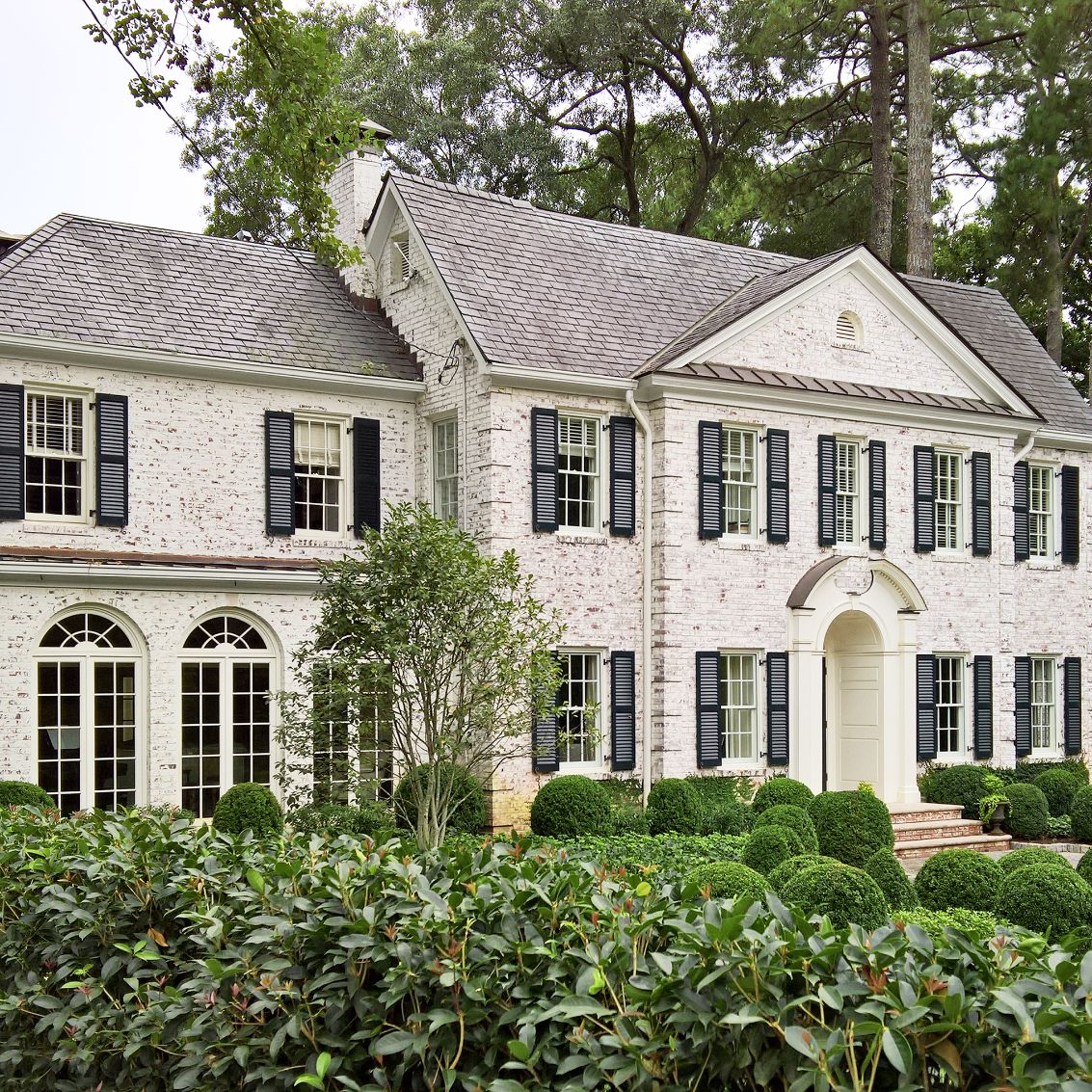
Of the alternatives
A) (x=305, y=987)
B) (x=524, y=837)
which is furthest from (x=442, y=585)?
(x=305, y=987)

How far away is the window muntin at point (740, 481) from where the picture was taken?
20844mm

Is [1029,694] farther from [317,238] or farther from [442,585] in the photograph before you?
[317,238]

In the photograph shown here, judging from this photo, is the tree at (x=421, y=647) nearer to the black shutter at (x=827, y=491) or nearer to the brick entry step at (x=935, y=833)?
the brick entry step at (x=935, y=833)

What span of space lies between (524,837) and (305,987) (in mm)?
1221

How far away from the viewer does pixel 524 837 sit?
5.77 metres

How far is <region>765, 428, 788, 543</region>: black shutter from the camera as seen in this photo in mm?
21047

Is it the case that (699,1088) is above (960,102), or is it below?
below

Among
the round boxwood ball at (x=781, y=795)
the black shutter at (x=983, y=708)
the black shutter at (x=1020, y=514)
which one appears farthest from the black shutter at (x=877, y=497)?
the round boxwood ball at (x=781, y=795)

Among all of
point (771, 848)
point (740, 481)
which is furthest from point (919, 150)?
point (771, 848)

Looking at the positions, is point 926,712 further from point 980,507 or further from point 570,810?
point 570,810

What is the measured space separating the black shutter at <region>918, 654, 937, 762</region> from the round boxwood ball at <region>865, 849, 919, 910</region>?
10211 mm

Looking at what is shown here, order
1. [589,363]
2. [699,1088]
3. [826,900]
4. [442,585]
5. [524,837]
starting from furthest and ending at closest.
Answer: [589,363], [442,585], [826,900], [524,837], [699,1088]

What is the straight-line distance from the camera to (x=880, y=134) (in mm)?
32562

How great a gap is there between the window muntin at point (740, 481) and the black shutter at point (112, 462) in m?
8.50
